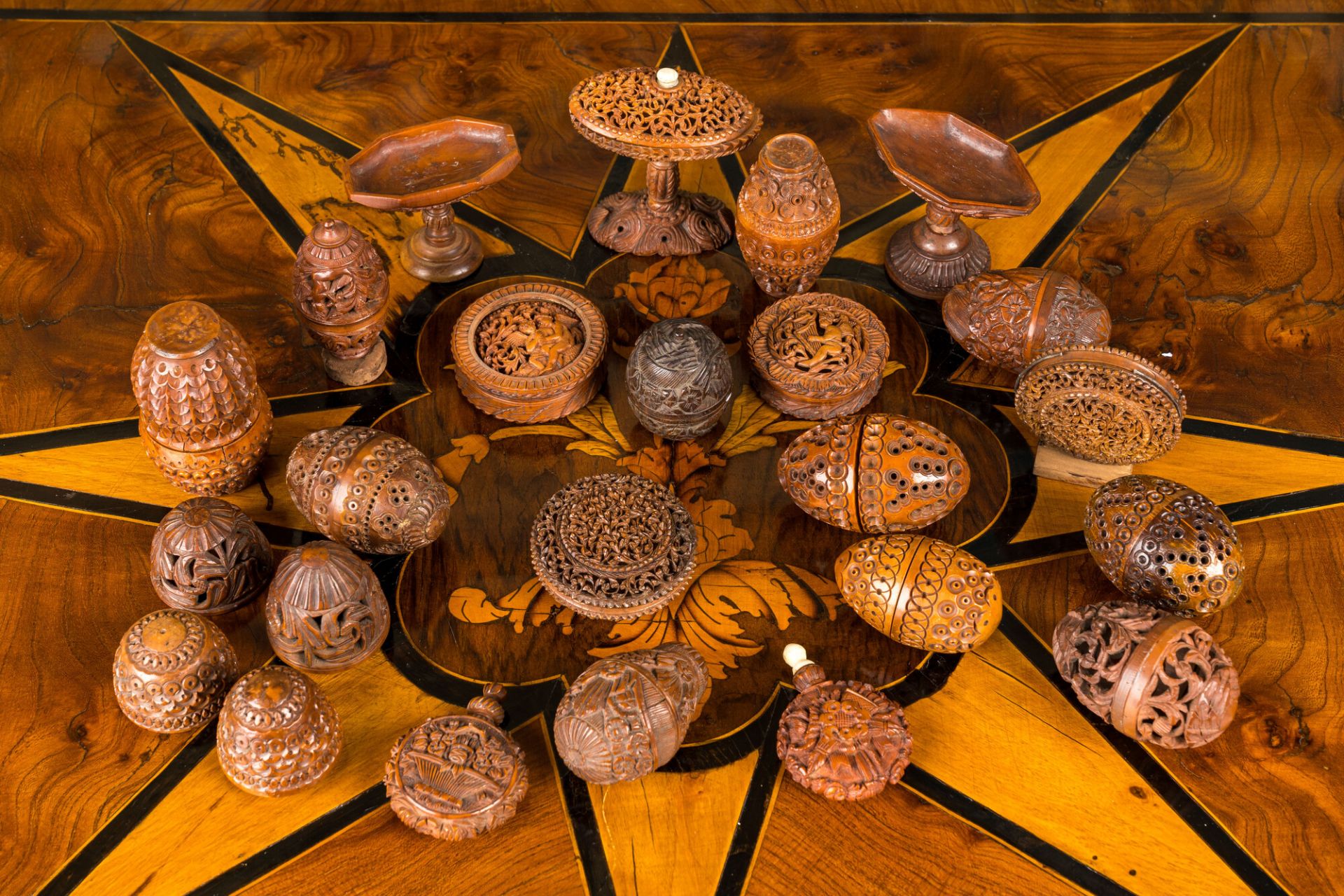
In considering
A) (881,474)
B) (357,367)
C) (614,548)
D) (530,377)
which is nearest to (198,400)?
(357,367)

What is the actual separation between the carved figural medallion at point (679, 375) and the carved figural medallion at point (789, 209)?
319 mm

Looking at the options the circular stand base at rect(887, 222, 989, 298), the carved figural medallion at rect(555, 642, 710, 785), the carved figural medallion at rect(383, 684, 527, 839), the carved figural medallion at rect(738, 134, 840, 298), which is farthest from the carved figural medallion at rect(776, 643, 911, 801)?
the circular stand base at rect(887, 222, 989, 298)

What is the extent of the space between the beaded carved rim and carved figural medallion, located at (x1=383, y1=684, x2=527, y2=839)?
2.41ft

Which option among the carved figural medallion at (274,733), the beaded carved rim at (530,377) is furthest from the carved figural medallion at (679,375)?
the carved figural medallion at (274,733)

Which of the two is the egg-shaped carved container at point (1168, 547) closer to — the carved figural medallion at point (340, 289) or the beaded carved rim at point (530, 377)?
the beaded carved rim at point (530, 377)

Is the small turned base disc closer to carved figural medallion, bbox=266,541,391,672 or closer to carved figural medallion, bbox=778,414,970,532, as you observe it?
carved figural medallion, bbox=266,541,391,672

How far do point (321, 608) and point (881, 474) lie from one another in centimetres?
102

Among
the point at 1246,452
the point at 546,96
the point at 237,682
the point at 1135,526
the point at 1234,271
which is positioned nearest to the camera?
the point at 237,682

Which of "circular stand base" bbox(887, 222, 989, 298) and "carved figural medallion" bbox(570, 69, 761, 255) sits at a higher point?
"carved figural medallion" bbox(570, 69, 761, 255)

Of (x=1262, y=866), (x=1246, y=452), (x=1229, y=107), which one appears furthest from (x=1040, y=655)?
(x=1229, y=107)

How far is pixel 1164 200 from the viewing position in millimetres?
3236

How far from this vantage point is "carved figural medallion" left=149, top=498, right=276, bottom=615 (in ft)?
7.57

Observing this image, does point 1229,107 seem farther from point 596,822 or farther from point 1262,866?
point 596,822

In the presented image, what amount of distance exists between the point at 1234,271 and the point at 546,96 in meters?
1.78
